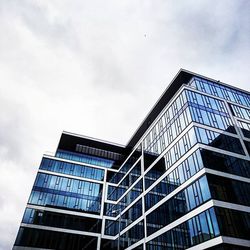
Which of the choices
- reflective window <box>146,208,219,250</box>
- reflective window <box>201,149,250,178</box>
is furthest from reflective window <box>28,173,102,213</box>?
reflective window <box>201,149,250,178</box>

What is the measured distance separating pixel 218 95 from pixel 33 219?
156 feet

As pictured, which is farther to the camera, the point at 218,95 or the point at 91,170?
the point at 91,170

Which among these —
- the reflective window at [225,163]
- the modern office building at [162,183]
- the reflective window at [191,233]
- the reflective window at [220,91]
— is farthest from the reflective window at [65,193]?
the reflective window at [220,91]

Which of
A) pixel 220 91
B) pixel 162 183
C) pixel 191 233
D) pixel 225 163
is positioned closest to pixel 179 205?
pixel 191 233

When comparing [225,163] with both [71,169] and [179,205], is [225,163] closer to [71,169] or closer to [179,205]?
[179,205]

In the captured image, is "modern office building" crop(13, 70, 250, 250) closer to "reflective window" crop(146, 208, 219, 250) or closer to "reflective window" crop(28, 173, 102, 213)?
"reflective window" crop(146, 208, 219, 250)

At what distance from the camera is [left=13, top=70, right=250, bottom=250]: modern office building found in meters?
28.2

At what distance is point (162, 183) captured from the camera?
39.2 metres

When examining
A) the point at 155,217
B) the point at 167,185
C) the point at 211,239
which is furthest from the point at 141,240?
the point at 211,239

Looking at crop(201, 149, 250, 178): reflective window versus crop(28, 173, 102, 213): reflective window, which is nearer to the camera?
crop(201, 149, 250, 178): reflective window

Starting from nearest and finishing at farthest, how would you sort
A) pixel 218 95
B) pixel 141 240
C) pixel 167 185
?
pixel 167 185, pixel 141 240, pixel 218 95

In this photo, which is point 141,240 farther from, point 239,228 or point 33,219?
point 33,219

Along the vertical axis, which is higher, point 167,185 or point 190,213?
point 167,185

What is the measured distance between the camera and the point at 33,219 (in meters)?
50.9
